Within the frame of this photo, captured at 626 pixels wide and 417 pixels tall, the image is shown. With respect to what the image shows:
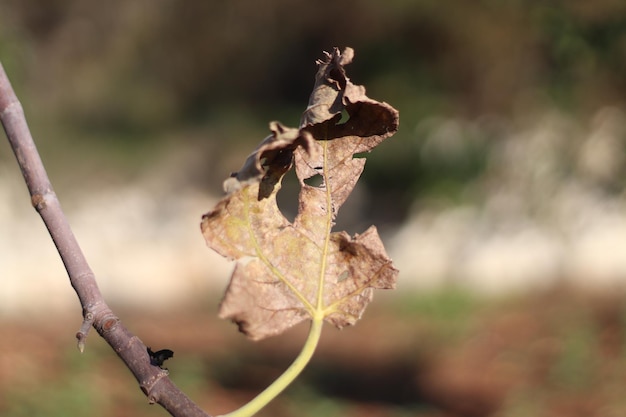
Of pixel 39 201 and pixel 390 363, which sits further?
pixel 390 363

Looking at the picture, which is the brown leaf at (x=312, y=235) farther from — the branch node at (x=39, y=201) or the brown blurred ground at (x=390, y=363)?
the brown blurred ground at (x=390, y=363)

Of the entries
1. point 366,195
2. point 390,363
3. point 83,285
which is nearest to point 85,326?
point 83,285

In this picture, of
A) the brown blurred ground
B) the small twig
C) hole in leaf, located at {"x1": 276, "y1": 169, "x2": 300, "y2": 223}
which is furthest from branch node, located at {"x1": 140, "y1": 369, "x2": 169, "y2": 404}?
hole in leaf, located at {"x1": 276, "y1": 169, "x2": 300, "y2": 223}

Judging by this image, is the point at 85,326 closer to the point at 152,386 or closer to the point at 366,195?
the point at 152,386

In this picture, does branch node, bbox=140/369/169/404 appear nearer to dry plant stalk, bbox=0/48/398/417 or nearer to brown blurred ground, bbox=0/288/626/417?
dry plant stalk, bbox=0/48/398/417

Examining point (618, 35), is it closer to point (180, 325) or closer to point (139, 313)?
point (180, 325)
